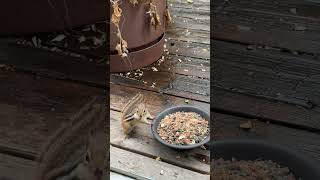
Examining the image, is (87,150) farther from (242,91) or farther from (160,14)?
(160,14)

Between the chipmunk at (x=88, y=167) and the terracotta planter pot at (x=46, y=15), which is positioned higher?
the terracotta planter pot at (x=46, y=15)

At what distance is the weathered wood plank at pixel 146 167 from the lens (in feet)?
3.65

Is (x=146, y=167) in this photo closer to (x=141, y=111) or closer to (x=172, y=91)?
(x=141, y=111)

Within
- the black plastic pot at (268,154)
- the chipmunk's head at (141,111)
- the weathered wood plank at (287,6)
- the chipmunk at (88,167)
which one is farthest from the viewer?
the weathered wood plank at (287,6)

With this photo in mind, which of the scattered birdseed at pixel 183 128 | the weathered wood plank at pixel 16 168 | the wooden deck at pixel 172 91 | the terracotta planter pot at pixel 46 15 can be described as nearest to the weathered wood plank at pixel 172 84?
the wooden deck at pixel 172 91

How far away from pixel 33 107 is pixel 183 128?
347mm

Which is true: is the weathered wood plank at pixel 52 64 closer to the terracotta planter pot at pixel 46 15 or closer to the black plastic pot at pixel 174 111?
the terracotta planter pot at pixel 46 15

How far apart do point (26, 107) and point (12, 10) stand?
34 centimetres

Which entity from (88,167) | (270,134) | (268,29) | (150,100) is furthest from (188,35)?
(88,167)

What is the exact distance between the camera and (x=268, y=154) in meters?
0.93

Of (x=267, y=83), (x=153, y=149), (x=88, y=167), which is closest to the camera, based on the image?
(x=88, y=167)

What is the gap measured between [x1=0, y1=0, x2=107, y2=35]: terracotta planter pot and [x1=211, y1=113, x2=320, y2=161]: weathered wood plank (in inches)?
21.4

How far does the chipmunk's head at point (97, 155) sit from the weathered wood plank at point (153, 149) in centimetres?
5

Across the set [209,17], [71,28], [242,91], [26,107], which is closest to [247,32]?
[209,17]
